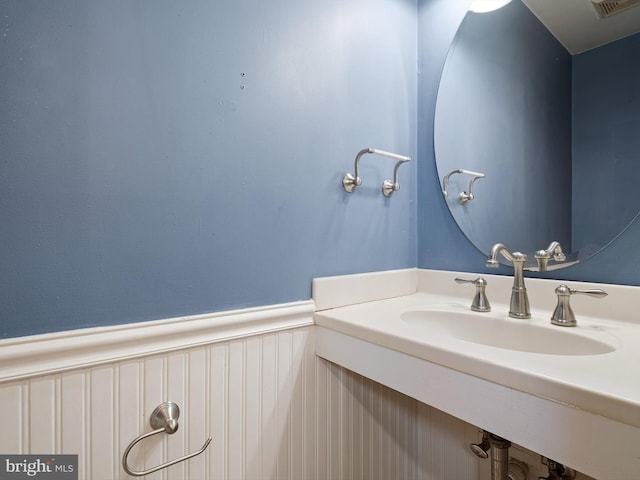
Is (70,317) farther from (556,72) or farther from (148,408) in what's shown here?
(556,72)

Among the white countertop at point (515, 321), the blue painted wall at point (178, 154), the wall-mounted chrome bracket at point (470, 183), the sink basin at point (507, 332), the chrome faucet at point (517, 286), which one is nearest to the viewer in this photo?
the white countertop at point (515, 321)

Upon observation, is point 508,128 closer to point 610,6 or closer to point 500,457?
point 610,6

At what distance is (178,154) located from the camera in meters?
0.75

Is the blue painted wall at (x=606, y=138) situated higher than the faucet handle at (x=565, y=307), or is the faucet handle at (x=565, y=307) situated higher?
the blue painted wall at (x=606, y=138)

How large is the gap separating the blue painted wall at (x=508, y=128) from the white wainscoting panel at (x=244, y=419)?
654mm

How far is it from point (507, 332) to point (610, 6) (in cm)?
87

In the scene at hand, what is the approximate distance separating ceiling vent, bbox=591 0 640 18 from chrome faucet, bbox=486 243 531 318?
649 millimetres

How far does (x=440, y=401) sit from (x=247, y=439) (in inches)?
19.0

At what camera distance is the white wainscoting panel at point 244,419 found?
0.62 m

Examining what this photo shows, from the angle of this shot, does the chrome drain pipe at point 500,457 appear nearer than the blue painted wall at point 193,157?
No
